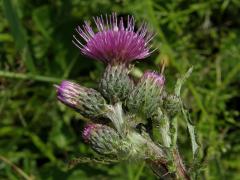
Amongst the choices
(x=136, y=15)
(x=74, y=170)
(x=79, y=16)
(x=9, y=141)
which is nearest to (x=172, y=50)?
(x=136, y=15)

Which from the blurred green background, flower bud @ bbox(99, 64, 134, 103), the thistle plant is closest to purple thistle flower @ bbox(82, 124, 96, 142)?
the thistle plant

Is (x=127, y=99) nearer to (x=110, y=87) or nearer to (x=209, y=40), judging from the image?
(x=110, y=87)

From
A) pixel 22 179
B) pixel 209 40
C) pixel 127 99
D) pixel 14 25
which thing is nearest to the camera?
pixel 127 99

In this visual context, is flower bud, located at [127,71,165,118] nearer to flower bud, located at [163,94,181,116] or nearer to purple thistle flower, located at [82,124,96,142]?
flower bud, located at [163,94,181,116]

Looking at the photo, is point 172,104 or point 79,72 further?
point 79,72

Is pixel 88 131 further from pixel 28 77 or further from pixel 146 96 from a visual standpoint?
pixel 28 77

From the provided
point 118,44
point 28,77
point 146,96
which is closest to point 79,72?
point 28,77
